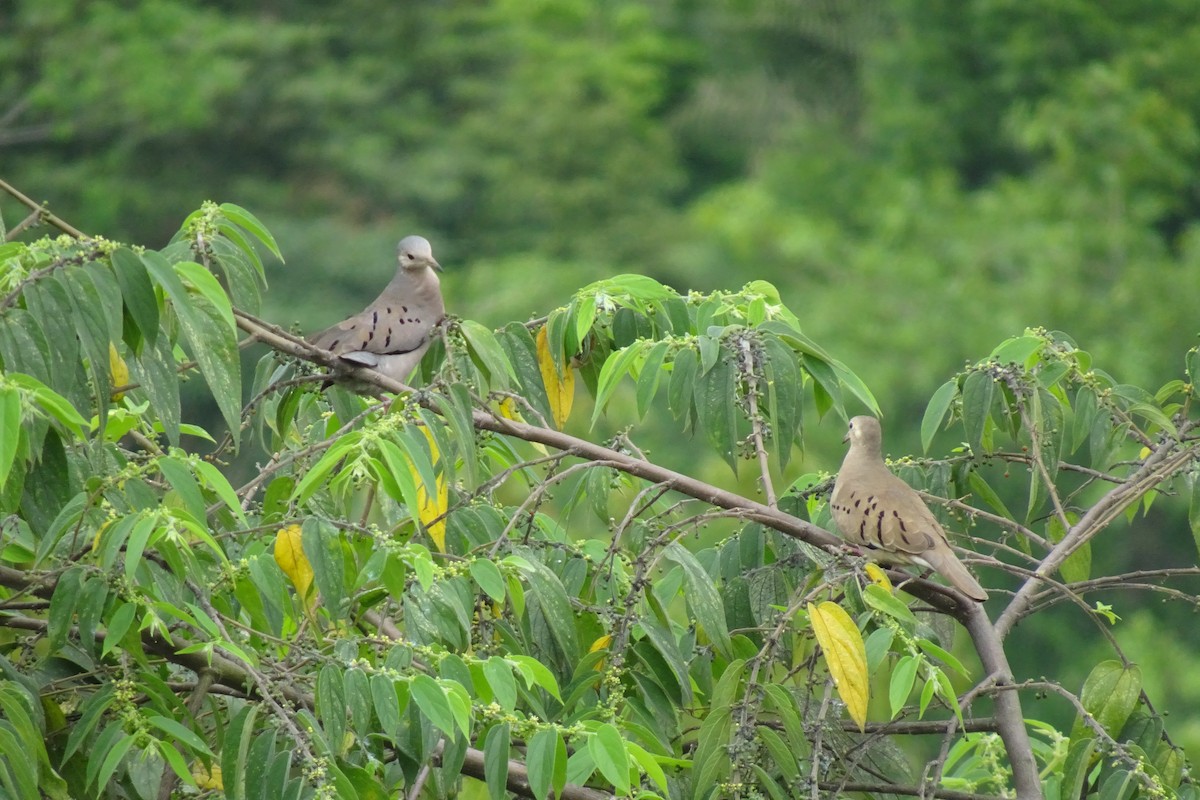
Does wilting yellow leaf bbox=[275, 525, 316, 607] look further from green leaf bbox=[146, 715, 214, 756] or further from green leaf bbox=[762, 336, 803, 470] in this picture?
green leaf bbox=[762, 336, 803, 470]

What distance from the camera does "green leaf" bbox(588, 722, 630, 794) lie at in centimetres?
234

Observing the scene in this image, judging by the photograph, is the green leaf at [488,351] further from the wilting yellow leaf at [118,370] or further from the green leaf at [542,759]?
the green leaf at [542,759]

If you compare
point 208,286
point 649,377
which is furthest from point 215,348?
point 649,377

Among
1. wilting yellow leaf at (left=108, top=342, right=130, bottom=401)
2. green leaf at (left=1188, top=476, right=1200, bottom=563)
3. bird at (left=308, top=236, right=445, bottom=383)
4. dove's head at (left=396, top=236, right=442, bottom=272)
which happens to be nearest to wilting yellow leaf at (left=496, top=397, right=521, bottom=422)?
bird at (left=308, top=236, right=445, bottom=383)

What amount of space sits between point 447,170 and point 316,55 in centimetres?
292

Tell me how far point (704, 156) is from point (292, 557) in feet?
91.5

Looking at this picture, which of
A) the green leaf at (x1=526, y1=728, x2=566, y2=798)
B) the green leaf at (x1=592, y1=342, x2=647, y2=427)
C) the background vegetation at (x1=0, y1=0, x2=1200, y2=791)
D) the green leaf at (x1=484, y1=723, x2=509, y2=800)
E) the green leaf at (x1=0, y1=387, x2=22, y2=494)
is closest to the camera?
Result: the green leaf at (x1=0, y1=387, x2=22, y2=494)

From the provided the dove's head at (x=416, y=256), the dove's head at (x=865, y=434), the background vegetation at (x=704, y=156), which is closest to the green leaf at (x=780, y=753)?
the dove's head at (x=865, y=434)

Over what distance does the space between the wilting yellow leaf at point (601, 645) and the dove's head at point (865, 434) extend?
1.30 metres

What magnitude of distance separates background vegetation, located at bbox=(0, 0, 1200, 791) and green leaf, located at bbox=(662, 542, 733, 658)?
14.2m

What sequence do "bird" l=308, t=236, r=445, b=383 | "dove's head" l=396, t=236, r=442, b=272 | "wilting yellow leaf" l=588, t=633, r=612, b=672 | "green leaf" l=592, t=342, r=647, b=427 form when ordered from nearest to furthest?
"wilting yellow leaf" l=588, t=633, r=612, b=672
"green leaf" l=592, t=342, r=647, b=427
"bird" l=308, t=236, r=445, b=383
"dove's head" l=396, t=236, r=442, b=272

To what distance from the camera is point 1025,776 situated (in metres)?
2.82

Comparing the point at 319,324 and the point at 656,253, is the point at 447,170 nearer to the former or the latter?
the point at 656,253

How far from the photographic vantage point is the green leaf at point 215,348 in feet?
8.49
